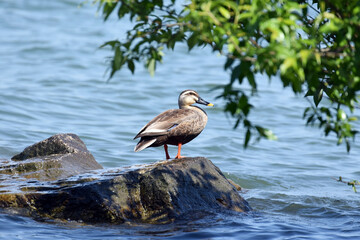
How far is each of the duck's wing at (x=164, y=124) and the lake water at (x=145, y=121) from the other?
1287mm

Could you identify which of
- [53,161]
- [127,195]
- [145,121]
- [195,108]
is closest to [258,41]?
[127,195]

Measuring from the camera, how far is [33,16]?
2784cm

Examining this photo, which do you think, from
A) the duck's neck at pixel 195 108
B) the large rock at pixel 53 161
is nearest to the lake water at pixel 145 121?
the large rock at pixel 53 161

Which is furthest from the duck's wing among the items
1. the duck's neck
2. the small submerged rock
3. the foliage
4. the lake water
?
the foliage

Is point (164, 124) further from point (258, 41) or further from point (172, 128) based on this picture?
point (258, 41)

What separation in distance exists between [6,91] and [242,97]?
15016mm

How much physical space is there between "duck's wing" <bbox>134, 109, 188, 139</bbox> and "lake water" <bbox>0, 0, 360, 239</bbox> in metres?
1.29

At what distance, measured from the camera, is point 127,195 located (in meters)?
7.25

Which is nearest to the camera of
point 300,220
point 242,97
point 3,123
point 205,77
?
point 242,97

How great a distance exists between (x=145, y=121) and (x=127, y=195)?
29.2 feet

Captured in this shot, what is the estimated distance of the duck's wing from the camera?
775 cm

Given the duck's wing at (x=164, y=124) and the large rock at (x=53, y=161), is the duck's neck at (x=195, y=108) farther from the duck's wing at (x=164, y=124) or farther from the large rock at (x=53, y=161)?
the large rock at (x=53, y=161)

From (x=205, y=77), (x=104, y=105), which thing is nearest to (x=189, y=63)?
(x=205, y=77)

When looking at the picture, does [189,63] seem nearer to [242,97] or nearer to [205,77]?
[205,77]
